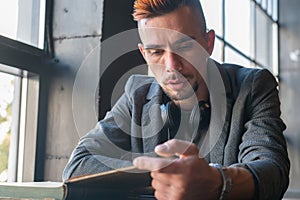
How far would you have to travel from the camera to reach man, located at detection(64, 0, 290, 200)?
3.50 ft

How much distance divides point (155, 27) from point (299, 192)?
183 inches

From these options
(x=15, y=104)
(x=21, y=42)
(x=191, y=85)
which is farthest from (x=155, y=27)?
(x=15, y=104)

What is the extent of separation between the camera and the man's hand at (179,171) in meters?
0.66

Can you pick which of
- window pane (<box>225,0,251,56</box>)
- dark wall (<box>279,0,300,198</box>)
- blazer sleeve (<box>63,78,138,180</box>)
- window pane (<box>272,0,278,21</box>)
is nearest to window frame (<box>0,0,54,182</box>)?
blazer sleeve (<box>63,78,138,180</box>)

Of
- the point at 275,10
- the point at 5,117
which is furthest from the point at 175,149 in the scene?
the point at 275,10

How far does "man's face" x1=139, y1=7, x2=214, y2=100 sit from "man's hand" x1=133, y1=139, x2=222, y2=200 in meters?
0.42

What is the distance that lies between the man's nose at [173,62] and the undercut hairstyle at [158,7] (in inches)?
3.9

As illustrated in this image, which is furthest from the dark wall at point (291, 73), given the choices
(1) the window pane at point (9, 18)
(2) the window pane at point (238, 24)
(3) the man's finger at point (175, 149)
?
(3) the man's finger at point (175, 149)

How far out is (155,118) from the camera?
4.02 feet

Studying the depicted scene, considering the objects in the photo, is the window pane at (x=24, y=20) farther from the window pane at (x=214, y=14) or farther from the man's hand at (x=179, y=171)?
the window pane at (x=214, y=14)

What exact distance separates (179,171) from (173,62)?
46 centimetres

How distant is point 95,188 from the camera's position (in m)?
0.79

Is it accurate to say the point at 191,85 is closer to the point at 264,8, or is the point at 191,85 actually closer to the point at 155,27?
the point at 155,27

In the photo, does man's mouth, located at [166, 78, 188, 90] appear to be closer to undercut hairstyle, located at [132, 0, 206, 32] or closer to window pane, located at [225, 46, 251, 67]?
undercut hairstyle, located at [132, 0, 206, 32]
